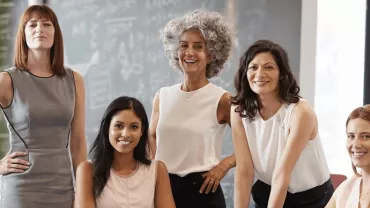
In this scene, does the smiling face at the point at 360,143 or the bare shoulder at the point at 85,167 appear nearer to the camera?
the smiling face at the point at 360,143

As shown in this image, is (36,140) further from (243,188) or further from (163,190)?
(243,188)

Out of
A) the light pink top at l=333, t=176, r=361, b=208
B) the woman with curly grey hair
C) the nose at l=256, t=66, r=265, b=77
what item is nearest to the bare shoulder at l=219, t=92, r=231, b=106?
the woman with curly grey hair

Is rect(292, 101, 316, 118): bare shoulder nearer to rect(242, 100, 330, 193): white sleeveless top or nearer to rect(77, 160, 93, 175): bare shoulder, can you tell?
rect(242, 100, 330, 193): white sleeveless top

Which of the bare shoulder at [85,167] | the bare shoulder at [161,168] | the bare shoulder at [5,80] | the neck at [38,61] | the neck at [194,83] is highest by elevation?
the neck at [38,61]

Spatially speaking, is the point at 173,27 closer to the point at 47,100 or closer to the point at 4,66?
the point at 47,100

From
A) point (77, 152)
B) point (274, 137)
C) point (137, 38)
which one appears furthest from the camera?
point (137, 38)

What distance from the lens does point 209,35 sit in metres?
2.40

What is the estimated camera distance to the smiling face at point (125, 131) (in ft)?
7.09

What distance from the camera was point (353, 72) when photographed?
9.92 feet

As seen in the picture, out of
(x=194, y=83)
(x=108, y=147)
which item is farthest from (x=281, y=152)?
(x=108, y=147)

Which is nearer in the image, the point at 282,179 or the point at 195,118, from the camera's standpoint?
the point at 282,179

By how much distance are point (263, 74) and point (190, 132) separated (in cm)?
45

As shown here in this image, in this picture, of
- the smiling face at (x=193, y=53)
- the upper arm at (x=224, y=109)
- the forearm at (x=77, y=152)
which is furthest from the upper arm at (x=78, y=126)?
the upper arm at (x=224, y=109)

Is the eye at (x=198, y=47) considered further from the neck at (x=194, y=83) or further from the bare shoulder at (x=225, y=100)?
the bare shoulder at (x=225, y=100)
